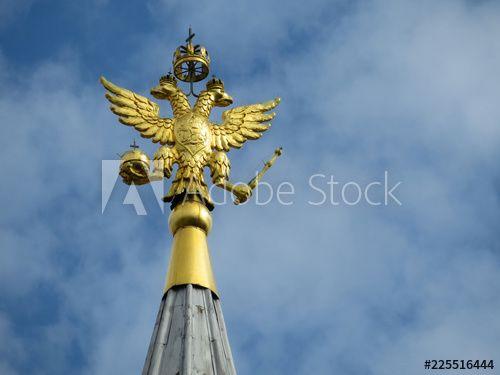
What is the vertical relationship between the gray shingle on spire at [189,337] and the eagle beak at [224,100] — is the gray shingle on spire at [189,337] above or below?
below

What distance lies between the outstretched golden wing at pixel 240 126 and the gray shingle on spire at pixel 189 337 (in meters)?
3.27

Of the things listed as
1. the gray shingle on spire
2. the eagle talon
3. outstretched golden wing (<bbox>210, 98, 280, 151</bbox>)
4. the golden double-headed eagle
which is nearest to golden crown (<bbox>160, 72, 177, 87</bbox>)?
the golden double-headed eagle

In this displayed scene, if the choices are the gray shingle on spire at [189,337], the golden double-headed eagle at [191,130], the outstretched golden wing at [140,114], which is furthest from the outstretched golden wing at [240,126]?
the gray shingle on spire at [189,337]

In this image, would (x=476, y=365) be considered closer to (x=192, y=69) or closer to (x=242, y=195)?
(x=242, y=195)

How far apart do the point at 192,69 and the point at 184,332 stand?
6.01 meters

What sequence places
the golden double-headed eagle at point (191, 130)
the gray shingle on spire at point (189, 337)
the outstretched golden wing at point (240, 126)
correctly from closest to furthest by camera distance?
the gray shingle on spire at point (189, 337) → the golden double-headed eagle at point (191, 130) → the outstretched golden wing at point (240, 126)

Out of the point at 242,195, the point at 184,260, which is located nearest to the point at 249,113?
the point at 242,195

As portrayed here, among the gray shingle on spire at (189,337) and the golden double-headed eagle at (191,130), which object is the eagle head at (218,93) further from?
the gray shingle on spire at (189,337)

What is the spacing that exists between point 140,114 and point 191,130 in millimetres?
950

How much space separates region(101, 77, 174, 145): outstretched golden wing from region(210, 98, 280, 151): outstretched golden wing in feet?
2.74

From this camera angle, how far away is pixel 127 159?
736 inches

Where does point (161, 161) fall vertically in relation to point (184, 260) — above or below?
above

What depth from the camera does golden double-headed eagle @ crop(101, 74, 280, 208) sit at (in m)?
19.1

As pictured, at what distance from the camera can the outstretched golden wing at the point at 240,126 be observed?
2000 cm
